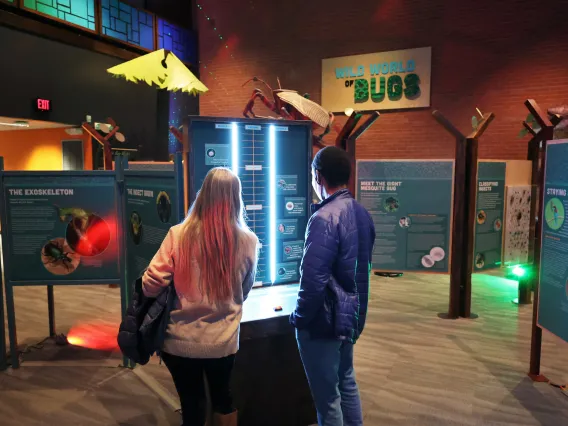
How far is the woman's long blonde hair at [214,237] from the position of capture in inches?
67.4

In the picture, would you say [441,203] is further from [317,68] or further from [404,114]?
[317,68]

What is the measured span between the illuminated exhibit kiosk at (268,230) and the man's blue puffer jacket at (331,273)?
1.27ft

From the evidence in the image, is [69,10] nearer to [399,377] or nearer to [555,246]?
[399,377]

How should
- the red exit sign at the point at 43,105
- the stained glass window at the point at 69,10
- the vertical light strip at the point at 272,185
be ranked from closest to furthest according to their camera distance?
the vertical light strip at the point at 272,185, the stained glass window at the point at 69,10, the red exit sign at the point at 43,105

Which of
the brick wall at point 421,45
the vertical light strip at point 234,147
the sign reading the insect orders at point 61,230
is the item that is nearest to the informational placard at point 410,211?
the sign reading the insect orders at point 61,230

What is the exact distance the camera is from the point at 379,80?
26.9 ft

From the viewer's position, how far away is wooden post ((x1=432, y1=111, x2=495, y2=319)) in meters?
4.33

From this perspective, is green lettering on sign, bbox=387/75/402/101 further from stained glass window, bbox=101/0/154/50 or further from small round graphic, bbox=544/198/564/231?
small round graphic, bbox=544/198/564/231

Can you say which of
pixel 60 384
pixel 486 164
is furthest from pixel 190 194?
pixel 486 164

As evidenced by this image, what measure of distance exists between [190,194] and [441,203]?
121 inches

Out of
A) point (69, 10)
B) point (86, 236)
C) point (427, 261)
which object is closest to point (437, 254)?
point (427, 261)

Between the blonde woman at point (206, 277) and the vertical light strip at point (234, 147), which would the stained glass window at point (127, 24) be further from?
the blonde woman at point (206, 277)

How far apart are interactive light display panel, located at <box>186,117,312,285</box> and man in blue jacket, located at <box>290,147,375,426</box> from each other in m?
0.45

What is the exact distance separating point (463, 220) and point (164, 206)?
9.64ft
